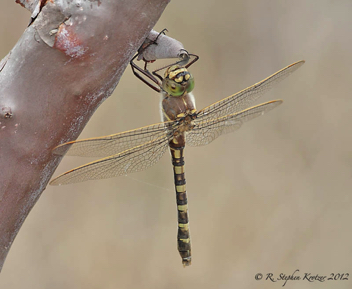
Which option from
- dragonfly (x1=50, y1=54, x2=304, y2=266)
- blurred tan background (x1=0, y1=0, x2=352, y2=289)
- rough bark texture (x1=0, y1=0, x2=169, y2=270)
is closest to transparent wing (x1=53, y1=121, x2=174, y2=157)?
dragonfly (x1=50, y1=54, x2=304, y2=266)

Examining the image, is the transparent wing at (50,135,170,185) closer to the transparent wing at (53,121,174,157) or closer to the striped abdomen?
the transparent wing at (53,121,174,157)

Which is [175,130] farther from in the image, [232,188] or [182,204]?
[232,188]

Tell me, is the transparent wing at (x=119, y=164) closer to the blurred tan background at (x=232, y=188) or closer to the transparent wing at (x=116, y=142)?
the transparent wing at (x=116, y=142)

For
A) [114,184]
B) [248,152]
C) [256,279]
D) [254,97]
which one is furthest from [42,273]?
[254,97]

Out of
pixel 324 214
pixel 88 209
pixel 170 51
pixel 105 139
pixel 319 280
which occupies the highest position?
pixel 170 51

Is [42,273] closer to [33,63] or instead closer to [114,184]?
[114,184]

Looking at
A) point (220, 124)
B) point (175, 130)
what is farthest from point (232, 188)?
point (175, 130)

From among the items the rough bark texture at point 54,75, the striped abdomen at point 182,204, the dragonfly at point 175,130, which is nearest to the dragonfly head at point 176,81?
the dragonfly at point 175,130
